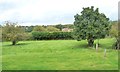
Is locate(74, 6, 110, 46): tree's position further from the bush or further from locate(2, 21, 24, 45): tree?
the bush

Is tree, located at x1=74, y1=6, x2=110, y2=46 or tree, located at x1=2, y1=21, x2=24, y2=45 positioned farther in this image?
tree, located at x1=2, y1=21, x2=24, y2=45

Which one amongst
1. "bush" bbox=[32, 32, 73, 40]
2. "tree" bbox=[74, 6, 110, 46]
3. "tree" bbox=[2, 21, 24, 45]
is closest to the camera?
"tree" bbox=[74, 6, 110, 46]

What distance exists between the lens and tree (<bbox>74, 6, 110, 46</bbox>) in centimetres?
3581

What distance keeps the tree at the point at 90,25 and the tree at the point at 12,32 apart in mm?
10793

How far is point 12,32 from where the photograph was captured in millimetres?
44719

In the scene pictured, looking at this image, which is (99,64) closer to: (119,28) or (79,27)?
(119,28)

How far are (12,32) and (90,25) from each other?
13861mm

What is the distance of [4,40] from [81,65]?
30138 mm

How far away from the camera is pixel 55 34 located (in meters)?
56.9

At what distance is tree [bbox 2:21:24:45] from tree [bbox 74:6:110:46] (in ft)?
35.4

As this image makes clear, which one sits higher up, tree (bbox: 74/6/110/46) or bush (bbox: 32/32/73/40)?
tree (bbox: 74/6/110/46)

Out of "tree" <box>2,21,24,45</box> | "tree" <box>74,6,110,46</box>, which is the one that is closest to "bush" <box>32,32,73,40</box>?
"tree" <box>2,21,24,45</box>

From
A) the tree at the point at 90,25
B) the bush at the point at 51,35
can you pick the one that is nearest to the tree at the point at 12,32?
the tree at the point at 90,25

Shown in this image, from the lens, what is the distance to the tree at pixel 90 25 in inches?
1410
